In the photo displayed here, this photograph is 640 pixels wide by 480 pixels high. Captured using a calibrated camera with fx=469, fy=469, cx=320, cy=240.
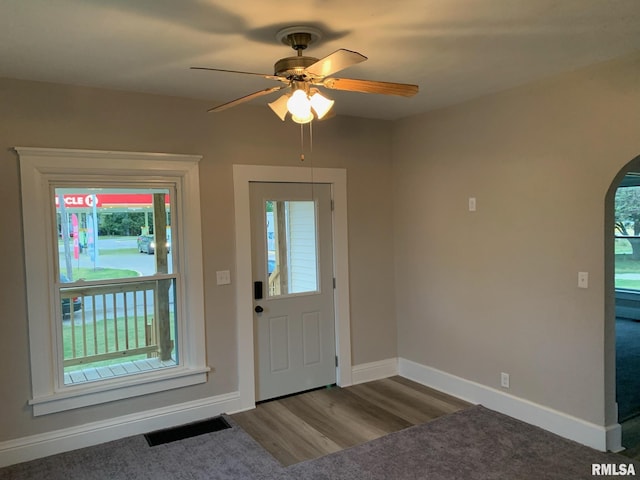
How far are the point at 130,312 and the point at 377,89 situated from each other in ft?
8.46

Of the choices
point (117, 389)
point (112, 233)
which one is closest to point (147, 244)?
point (112, 233)

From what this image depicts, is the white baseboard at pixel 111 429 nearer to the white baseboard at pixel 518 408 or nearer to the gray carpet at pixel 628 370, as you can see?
the white baseboard at pixel 518 408

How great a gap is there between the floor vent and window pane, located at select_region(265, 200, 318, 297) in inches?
44.9

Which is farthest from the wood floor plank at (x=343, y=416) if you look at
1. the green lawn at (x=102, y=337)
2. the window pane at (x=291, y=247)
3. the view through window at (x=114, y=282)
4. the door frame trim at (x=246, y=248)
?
the green lawn at (x=102, y=337)

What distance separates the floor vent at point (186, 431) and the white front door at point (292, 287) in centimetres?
49

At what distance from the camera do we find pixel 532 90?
11.3 feet

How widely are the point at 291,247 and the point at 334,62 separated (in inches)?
96.7

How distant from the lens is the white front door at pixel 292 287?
4121 millimetres

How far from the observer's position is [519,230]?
142 inches

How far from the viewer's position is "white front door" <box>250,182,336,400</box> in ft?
13.5

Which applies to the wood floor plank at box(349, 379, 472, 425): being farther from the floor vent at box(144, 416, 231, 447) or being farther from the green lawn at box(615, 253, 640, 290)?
the green lawn at box(615, 253, 640, 290)

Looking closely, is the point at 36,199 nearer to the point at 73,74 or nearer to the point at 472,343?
the point at 73,74

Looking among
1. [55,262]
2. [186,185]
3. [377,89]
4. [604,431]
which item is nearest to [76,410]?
[55,262]

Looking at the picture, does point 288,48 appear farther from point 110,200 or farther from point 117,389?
point 117,389
